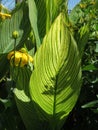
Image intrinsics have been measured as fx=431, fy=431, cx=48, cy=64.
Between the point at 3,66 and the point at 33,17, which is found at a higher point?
the point at 33,17

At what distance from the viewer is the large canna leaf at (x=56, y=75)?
55.4 inches

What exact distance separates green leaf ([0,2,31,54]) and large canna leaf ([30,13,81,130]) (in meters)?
0.37

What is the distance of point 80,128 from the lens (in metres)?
1.79

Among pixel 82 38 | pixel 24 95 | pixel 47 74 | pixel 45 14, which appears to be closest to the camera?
pixel 47 74

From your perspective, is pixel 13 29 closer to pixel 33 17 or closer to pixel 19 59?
pixel 33 17

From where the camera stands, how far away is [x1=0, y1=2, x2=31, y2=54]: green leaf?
5.98ft

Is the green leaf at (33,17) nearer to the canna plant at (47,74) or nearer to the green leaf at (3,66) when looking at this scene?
the canna plant at (47,74)

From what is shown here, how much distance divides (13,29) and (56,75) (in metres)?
0.45

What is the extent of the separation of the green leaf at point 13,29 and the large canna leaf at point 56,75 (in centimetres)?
37

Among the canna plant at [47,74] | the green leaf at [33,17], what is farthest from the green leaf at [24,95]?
the green leaf at [33,17]


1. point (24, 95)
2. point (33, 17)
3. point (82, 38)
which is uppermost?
point (33, 17)

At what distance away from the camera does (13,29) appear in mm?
1847

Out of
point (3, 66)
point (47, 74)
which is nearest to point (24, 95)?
point (47, 74)

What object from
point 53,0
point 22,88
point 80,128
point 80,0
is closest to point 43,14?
point 53,0
